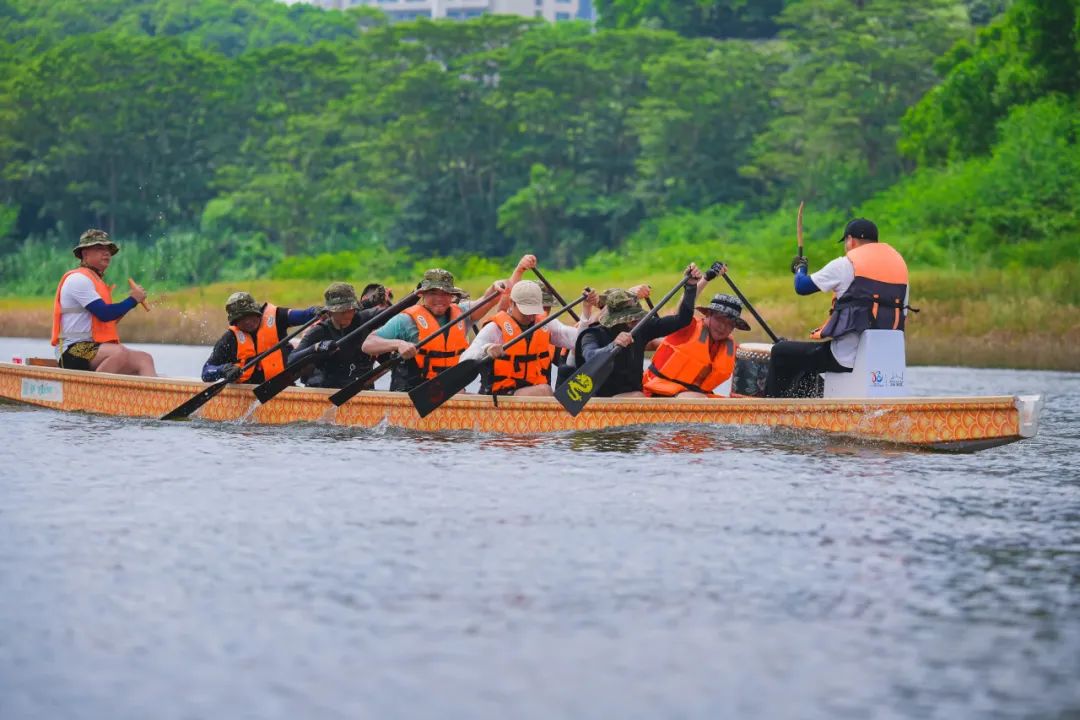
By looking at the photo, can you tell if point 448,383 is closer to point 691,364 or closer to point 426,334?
point 426,334

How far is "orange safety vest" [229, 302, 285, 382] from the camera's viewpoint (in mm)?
13875

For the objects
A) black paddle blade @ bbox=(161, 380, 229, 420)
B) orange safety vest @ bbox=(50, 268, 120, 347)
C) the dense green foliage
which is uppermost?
the dense green foliage

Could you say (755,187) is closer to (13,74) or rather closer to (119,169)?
(119,169)

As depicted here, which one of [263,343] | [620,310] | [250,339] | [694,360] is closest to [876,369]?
[694,360]

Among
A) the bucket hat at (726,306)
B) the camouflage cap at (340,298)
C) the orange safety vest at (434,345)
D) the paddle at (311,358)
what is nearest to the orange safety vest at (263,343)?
the paddle at (311,358)

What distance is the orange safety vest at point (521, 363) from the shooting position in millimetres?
12953

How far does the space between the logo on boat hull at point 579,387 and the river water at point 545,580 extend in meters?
0.38

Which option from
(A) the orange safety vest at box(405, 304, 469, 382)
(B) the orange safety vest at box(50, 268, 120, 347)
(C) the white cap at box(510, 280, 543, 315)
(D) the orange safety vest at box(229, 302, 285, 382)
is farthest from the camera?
(B) the orange safety vest at box(50, 268, 120, 347)

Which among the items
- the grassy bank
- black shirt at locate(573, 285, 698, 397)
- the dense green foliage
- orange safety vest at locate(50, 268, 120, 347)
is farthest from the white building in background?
black shirt at locate(573, 285, 698, 397)

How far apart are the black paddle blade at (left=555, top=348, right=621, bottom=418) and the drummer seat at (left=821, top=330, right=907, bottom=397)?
5.41 feet

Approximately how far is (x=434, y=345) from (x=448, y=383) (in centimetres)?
82

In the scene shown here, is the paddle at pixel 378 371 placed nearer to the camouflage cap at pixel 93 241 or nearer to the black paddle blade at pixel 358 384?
the black paddle blade at pixel 358 384

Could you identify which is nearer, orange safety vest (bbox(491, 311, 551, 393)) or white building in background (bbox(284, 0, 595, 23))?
orange safety vest (bbox(491, 311, 551, 393))

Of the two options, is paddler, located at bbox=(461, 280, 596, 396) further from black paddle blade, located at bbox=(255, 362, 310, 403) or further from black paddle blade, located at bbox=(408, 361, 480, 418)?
black paddle blade, located at bbox=(255, 362, 310, 403)
